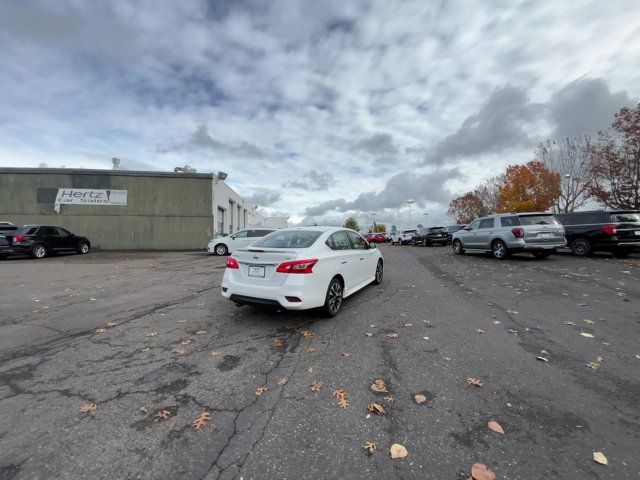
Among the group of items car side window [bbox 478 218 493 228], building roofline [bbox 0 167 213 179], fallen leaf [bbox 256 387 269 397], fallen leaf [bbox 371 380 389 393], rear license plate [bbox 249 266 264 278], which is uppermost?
building roofline [bbox 0 167 213 179]

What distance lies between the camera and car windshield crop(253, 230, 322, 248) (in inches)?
208

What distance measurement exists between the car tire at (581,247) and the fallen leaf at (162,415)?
52.8ft

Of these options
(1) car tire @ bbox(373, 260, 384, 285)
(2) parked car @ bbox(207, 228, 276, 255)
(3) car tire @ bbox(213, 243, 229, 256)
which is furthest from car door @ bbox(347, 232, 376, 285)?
(3) car tire @ bbox(213, 243, 229, 256)

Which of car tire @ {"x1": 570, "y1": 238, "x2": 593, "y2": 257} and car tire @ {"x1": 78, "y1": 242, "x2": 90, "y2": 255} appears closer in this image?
car tire @ {"x1": 570, "y1": 238, "x2": 593, "y2": 257}

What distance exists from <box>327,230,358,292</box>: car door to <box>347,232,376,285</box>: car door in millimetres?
131

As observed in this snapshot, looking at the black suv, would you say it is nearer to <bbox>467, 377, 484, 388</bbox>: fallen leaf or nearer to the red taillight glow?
<bbox>467, 377, 484, 388</bbox>: fallen leaf

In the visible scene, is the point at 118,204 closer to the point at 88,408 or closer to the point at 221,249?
the point at 221,249

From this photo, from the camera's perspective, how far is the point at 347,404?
2785 mm

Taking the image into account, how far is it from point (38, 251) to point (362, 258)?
671 inches

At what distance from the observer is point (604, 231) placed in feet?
40.1

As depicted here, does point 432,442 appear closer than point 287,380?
Yes

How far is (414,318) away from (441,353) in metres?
1.43

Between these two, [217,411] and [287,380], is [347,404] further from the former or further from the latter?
[217,411]

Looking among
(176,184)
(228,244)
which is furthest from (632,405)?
(176,184)
